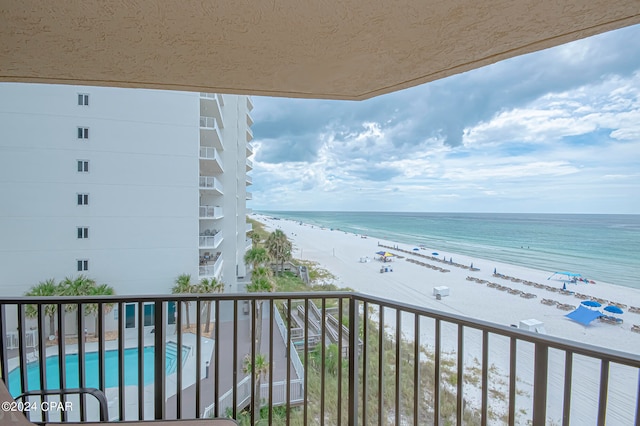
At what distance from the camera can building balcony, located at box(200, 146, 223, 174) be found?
10.7 metres

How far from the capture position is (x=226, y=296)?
1.68m

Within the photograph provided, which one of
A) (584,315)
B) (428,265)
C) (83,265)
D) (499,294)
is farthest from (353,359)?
(83,265)

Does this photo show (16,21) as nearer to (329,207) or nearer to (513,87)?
(513,87)

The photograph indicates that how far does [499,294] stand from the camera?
838 cm

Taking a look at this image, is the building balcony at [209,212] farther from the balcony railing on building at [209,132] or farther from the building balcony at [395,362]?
the building balcony at [395,362]

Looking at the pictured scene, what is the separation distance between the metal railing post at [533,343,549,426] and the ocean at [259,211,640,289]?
7.13m

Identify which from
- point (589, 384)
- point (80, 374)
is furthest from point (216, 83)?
point (589, 384)

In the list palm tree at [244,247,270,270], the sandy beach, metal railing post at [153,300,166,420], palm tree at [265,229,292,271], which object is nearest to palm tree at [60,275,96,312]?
palm tree at [244,247,270,270]

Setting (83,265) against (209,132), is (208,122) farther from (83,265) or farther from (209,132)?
(83,265)

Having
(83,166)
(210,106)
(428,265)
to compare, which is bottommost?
(428,265)

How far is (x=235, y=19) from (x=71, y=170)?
10509mm

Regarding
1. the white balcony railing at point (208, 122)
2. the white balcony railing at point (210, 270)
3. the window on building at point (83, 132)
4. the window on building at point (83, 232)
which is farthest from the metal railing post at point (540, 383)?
the window on building at point (83, 132)

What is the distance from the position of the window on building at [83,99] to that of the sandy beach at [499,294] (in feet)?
30.0

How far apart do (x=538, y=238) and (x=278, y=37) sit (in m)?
13.0
